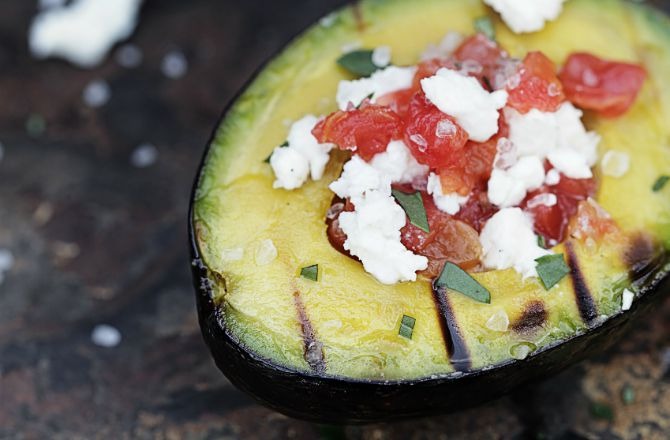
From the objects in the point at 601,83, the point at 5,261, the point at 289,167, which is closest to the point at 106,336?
the point at 5,261

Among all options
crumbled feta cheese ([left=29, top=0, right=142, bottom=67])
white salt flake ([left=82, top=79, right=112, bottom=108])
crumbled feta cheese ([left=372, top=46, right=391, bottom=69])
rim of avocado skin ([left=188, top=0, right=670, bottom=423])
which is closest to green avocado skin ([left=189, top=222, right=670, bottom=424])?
rim of avocado skin ([left=188, top=0, right=670, bottom=423])

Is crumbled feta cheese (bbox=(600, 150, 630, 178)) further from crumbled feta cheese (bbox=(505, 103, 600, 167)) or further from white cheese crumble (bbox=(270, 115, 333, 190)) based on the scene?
white cheese crumble (bbox=(270, 115, 333, 190))

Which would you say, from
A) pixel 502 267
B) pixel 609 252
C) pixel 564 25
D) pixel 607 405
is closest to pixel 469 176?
pixel 502 267

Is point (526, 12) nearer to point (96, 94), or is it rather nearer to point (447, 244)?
point (447, 244)

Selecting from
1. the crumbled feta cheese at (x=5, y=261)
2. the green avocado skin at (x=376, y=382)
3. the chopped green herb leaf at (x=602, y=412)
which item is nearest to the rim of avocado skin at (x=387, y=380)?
the green avocado skin at (x=376, y=382)

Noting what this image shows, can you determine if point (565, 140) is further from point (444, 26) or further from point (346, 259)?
point (346, 259)

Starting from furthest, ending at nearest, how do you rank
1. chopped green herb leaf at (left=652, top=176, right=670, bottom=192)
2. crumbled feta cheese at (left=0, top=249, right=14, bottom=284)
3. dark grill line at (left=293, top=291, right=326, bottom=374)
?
crumbled feta cheese at (left=0, top=249, right=14, bottom=284), chopped green herb leaf at (left=652, top=176, right=670, bottom=192), dark grill line at (left=293, top=291, right=326, bottom=374)
